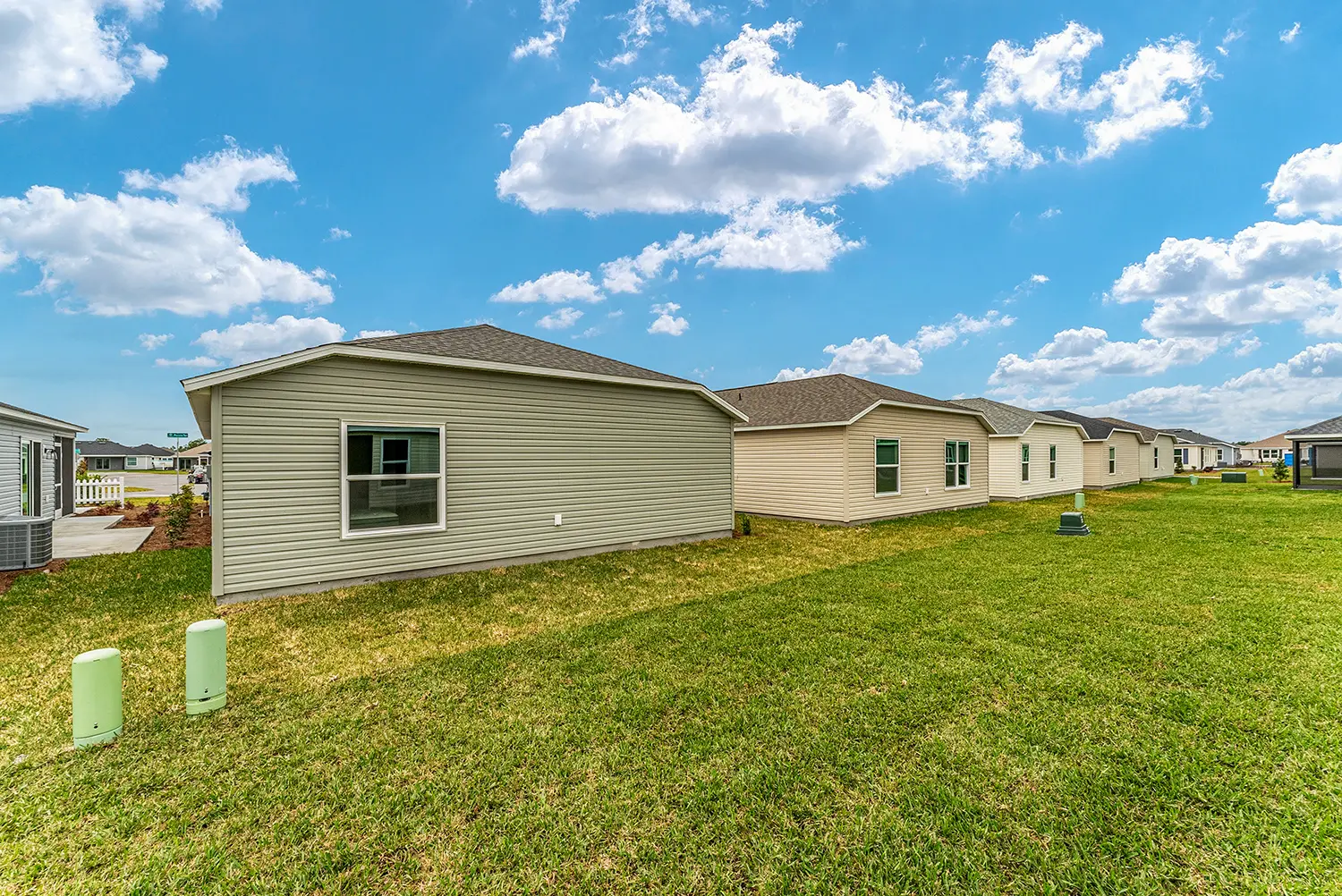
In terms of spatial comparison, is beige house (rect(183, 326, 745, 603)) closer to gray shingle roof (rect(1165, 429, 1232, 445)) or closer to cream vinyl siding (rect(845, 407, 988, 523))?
cream vinyl siding (rect(845, 407, 988, 523))

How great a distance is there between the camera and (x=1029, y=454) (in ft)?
68.9

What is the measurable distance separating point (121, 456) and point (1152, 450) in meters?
95.8

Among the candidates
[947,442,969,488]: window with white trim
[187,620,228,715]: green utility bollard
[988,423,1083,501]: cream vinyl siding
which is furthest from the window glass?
[988,423,1083,501]: cream vinyl siding

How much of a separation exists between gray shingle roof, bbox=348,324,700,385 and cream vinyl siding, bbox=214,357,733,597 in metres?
0.30

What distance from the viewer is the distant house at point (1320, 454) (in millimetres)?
22855

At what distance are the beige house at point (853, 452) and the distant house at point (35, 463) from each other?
1736 centimetres

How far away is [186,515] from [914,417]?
18.8 m

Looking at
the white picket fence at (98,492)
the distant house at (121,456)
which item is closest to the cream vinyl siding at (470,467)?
the white picket fence at (98,492)

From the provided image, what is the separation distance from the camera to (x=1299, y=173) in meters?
18.8

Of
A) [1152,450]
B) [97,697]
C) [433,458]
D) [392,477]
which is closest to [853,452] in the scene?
[433,458]

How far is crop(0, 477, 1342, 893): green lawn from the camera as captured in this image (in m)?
2.36

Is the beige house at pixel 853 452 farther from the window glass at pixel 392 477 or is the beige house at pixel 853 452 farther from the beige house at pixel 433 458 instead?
the window glass at pixel 392 477

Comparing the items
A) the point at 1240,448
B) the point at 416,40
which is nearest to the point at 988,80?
the point at 416,40

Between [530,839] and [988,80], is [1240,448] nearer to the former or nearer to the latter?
[988,80]
